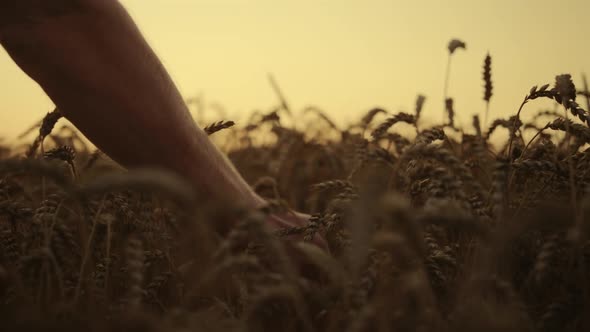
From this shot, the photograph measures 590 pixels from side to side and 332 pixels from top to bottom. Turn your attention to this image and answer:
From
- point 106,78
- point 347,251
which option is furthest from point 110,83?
point 347,251

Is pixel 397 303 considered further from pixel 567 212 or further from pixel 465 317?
pixel 567 212

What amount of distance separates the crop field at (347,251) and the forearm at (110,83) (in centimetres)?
8

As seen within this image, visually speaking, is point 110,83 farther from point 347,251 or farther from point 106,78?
point 347,251

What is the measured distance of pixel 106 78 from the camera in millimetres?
1168

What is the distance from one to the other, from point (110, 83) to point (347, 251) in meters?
0.59

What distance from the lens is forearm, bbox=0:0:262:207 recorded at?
1.14 meters

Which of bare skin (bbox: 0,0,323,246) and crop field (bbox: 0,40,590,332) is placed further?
bare skin (bbox: 0,0,323,246)

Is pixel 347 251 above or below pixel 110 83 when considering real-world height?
below

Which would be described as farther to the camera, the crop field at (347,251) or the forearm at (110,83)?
the forearm at (110,83)

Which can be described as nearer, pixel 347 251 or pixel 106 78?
pixel 347 251

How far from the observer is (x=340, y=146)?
313 centimetres

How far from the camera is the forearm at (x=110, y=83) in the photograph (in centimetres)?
114

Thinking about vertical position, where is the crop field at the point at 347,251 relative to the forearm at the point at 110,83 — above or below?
below

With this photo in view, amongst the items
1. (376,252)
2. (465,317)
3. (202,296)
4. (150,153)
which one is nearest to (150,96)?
(150,153)
